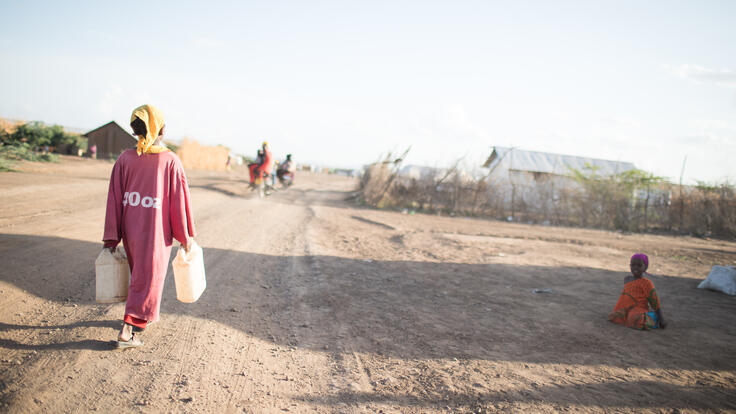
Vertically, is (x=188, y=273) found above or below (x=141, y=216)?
below

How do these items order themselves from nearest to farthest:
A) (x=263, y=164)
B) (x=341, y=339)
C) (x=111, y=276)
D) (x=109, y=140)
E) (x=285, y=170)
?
(x=111, y=276) < (x=341, y=339) < (x=263, y=164) < (x=285, y=170) < (x=109, y=140)

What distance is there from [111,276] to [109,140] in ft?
103

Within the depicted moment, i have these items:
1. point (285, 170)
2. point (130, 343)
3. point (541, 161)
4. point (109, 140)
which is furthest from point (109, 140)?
point (541, 161)

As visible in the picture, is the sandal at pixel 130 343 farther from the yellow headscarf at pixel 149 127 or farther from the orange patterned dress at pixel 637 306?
the orange patterned dress at pixel 637 306

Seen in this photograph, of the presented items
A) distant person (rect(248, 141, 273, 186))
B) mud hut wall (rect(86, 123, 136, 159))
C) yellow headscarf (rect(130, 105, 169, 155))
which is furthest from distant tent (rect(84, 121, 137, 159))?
yellow headscarf (rect(130, 105, 169, 155))

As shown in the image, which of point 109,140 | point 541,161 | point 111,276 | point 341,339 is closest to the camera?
point 111,276

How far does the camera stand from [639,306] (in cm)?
466

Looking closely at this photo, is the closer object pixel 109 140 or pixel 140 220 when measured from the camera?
pixel 140 220

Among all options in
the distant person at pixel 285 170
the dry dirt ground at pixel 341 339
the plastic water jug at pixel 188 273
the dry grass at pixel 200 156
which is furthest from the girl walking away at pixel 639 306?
the dry grass at pixel 200 156

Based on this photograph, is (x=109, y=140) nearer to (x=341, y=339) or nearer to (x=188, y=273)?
(x=188, y=273)

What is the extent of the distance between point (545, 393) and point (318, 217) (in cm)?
944

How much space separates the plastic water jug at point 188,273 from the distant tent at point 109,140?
1162 inches

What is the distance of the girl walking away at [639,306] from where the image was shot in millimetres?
4586

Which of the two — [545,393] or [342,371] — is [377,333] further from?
[545,393]
